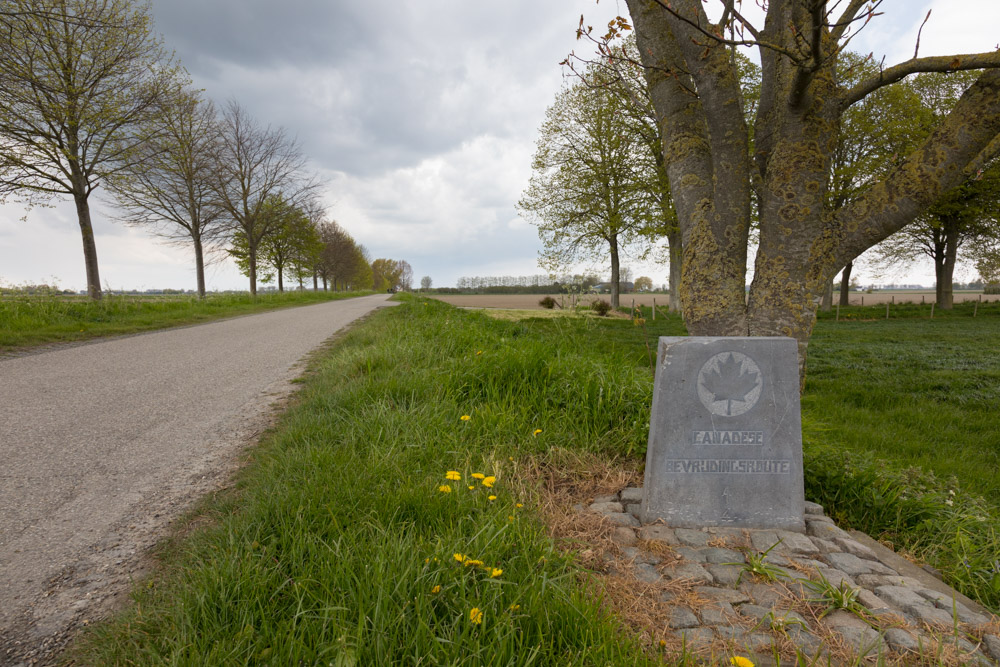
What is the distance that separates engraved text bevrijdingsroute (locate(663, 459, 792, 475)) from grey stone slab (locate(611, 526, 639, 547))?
0.42 meters

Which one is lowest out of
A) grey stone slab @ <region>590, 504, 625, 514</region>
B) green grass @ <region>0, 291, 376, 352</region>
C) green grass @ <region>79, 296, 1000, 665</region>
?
grey stone slab @ <region>590, 504, 625, 514</region>

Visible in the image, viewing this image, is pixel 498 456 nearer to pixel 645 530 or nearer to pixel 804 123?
pixel 645 530

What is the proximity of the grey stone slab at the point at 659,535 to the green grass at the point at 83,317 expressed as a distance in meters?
9.31

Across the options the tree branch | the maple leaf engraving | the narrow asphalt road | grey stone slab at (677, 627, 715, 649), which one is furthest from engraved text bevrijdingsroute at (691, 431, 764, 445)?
the narrow asphalt road

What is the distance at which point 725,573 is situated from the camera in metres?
2.04

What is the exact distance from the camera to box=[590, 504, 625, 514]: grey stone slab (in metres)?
2.58

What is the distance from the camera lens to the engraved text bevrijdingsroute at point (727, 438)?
2.57m

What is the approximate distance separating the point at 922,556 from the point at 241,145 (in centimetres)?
2887

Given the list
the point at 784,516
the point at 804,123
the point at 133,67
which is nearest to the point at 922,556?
the point at 784,516

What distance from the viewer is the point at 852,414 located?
5.09 m

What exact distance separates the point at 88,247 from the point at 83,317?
16.7 feet

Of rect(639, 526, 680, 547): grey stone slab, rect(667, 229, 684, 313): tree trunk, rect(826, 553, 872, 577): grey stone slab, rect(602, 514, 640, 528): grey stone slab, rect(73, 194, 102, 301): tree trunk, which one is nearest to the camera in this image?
rect(826, 553, 872, 577): grey stone slab

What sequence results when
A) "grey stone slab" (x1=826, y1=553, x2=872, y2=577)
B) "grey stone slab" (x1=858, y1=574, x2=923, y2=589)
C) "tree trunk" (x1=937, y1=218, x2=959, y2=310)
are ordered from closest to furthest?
"grey stone slab" (x1=858, y1=574, x2=923, y2=589) < "grey stone slab" (x1=826, y1=553, x2=872, y2=577) < "tree trunk" (x1=937, y1=218, x2=959, y2=310)

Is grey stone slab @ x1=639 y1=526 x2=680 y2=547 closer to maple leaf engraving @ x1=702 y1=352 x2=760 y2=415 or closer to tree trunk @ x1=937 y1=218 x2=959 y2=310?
maple leaf engraving @ x1=702 y1=352 x2=760 y2=415
